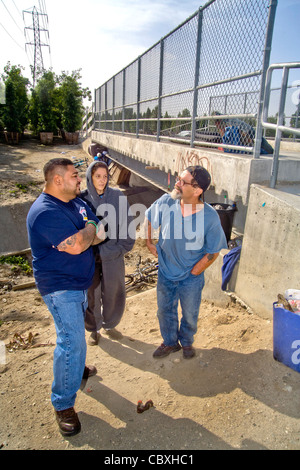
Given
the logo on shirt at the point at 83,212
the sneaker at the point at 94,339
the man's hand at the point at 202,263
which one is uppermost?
the logo on shirt at the point at 83,212

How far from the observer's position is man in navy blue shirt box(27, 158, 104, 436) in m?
2.21

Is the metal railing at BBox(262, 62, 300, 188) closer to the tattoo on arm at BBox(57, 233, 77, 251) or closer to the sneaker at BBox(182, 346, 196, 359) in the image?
the sneaker at BBox(182, 346, 196, 359)

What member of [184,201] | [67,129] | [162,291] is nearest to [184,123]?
[184,201]

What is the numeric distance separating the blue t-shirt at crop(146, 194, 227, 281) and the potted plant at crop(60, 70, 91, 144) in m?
21.0

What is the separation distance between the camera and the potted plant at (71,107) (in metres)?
21.5

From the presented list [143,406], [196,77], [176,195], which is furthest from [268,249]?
[196,77]

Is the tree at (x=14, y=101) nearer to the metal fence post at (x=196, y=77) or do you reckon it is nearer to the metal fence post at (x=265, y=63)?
the metal fence post at (x=196, y=77)

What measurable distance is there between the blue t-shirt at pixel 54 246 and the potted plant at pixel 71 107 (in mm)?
21344

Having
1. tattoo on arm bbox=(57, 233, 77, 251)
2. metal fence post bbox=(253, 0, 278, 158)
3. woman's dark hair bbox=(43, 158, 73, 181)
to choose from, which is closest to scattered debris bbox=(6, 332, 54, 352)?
tattoo on arm bbox=(57, 233, 77, 251)

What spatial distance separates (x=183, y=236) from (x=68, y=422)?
176 cm

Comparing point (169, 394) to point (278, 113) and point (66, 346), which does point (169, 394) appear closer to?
point (66, 346)

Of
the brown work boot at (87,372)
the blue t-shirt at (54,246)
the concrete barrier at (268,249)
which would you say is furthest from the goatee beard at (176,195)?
the brown work boot at (87,372)
